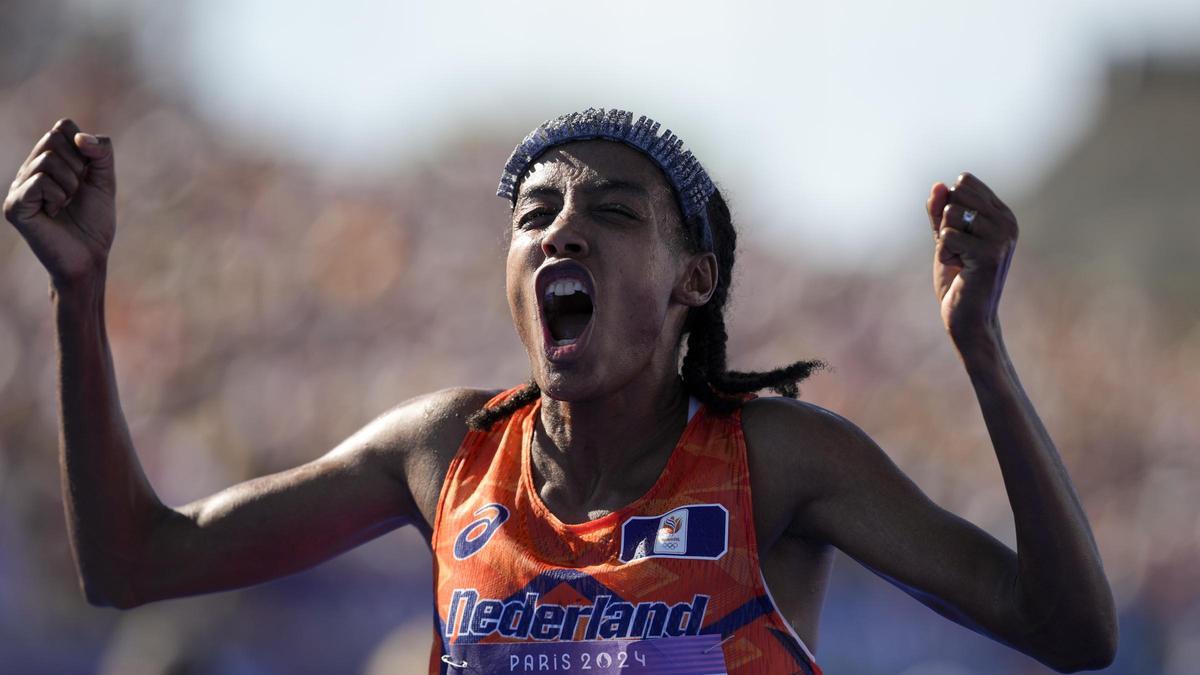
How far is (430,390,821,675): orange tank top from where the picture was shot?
2.26 m

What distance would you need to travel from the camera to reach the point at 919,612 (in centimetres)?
713

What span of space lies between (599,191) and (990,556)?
0.98 metres

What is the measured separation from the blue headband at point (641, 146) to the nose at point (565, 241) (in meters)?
0.24

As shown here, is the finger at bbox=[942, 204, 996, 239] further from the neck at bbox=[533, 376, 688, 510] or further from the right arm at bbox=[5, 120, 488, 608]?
the right arm at bbox=[5, 120, 488, 608]

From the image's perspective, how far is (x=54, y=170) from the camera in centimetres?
250

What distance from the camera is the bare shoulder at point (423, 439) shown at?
8.75 ft

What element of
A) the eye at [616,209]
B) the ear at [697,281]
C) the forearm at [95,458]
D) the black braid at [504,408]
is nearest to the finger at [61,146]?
the forearm at [95,458]

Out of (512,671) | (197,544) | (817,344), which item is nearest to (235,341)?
(817,344)

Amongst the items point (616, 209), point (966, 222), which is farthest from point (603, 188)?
point (966, 222)

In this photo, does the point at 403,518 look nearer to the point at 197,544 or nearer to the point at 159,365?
the point at 197,544

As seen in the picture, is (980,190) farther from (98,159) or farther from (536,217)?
(98,159)

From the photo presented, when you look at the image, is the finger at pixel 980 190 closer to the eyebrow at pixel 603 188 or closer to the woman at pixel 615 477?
the woman at pixel 615 477

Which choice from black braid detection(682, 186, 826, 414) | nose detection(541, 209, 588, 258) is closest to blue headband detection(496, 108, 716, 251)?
black braid detection(682, 186, 826, 414)

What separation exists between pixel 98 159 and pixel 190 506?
A: 0.76m
